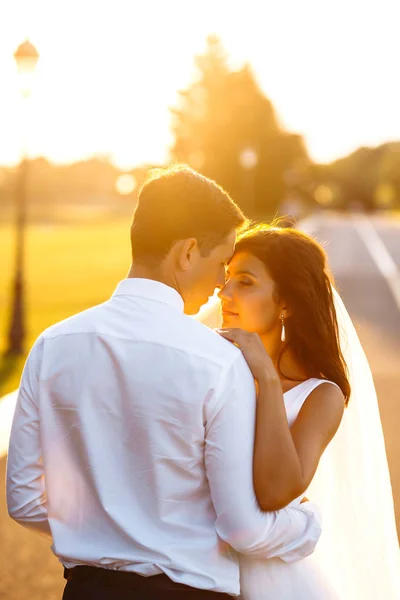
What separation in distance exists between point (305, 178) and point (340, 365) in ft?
315

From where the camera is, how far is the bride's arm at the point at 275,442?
2.10 m

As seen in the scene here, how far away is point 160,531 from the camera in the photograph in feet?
6.84

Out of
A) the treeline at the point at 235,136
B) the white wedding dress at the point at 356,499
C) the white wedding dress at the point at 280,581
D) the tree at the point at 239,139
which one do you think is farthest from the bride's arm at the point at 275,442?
the tree at the point at 239,139

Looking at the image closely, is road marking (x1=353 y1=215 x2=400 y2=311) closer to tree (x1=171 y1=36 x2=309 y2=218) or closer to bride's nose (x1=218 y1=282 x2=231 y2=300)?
bride's nose (x1=218 y1=282 x2=231 y2=300)

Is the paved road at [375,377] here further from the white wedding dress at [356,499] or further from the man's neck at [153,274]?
the man's neck at [153,274]

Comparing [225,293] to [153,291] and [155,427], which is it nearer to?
[153,291]

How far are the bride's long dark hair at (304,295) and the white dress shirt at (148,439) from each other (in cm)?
74

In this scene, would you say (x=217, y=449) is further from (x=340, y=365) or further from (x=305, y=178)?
(x=305, y=178)

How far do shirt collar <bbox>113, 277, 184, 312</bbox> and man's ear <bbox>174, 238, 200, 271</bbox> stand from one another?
0.06m

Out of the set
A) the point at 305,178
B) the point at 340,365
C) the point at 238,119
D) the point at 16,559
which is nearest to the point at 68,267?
the point at 16,559

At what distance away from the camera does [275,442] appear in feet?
6.92

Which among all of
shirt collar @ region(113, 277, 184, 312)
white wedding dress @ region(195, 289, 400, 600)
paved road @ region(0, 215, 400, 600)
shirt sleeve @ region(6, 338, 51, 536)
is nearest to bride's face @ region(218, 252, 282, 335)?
white wedding dress @ region(195, 289, 400, 600)

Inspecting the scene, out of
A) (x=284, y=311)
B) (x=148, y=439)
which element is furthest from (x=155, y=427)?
(x=284, y=311)

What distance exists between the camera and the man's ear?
2.14 meters
